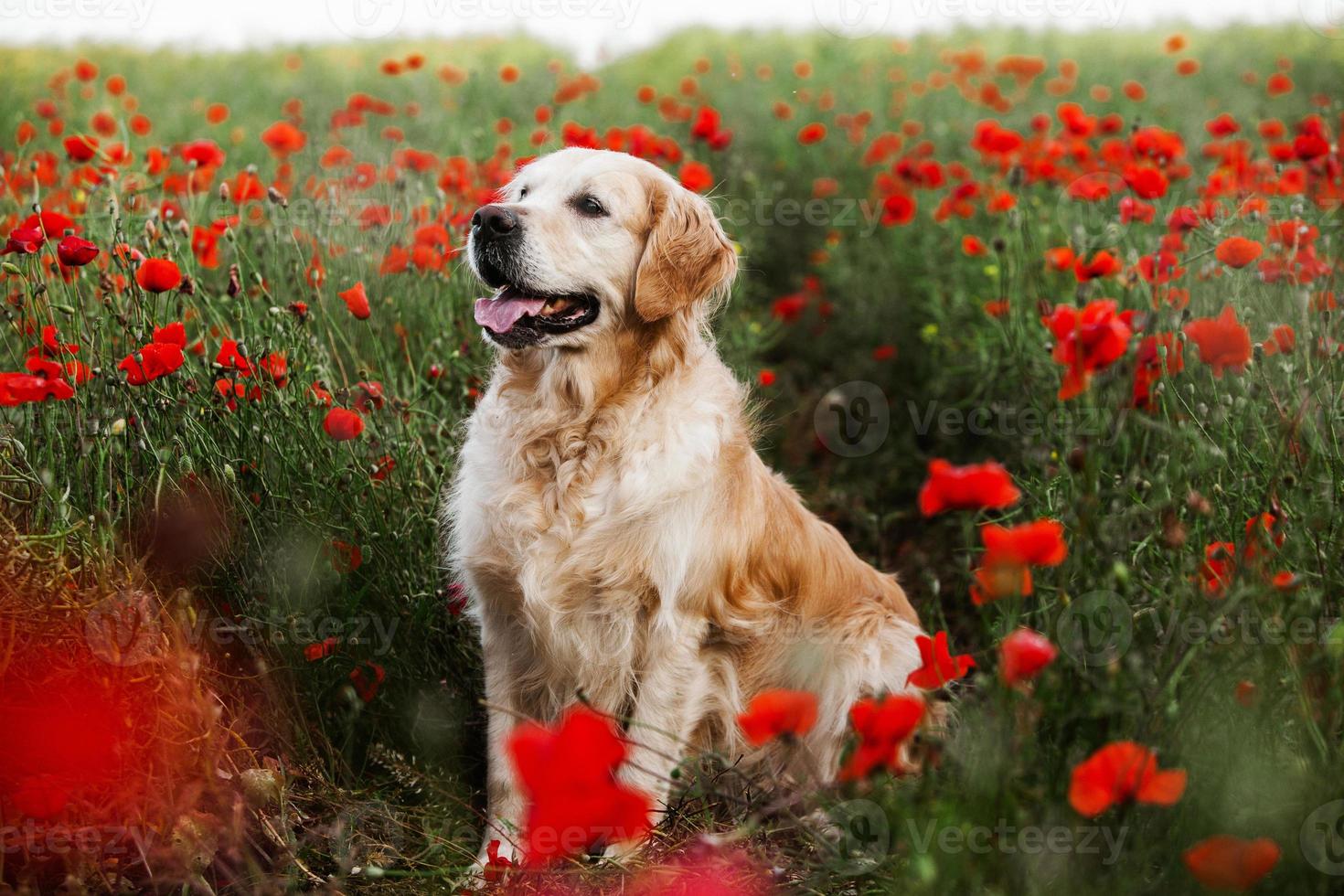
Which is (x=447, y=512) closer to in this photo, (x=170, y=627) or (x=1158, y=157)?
(x=170, y=627)

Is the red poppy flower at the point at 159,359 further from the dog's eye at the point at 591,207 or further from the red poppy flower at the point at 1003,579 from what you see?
the red poppy flower at the point at 1003,579

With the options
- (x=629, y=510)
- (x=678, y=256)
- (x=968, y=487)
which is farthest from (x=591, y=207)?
(x=968, y=487)

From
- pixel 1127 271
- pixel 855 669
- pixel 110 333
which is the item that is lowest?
pixel 855 669

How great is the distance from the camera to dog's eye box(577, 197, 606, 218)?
2830 millimetres

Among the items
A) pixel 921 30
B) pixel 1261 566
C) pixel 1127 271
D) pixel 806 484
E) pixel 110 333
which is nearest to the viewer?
pixel 1261 566

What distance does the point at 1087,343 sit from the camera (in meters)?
1.54

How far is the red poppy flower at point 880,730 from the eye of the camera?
1366 mm

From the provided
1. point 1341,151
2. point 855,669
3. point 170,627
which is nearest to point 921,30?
point 1341,151

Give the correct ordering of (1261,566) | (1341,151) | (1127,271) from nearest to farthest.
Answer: (1261,566) < (1127,271) < (1341,151)

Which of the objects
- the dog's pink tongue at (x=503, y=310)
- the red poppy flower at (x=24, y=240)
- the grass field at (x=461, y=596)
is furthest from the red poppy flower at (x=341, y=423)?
the red poppy flower at (x=24, y=240)

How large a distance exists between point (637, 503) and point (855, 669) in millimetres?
775

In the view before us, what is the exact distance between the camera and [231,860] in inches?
83.9

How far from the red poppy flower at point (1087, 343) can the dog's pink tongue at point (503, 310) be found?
4.88 feet

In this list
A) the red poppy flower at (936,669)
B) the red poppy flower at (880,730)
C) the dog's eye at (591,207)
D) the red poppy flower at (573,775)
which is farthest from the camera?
the dog's eye at (591,207)
